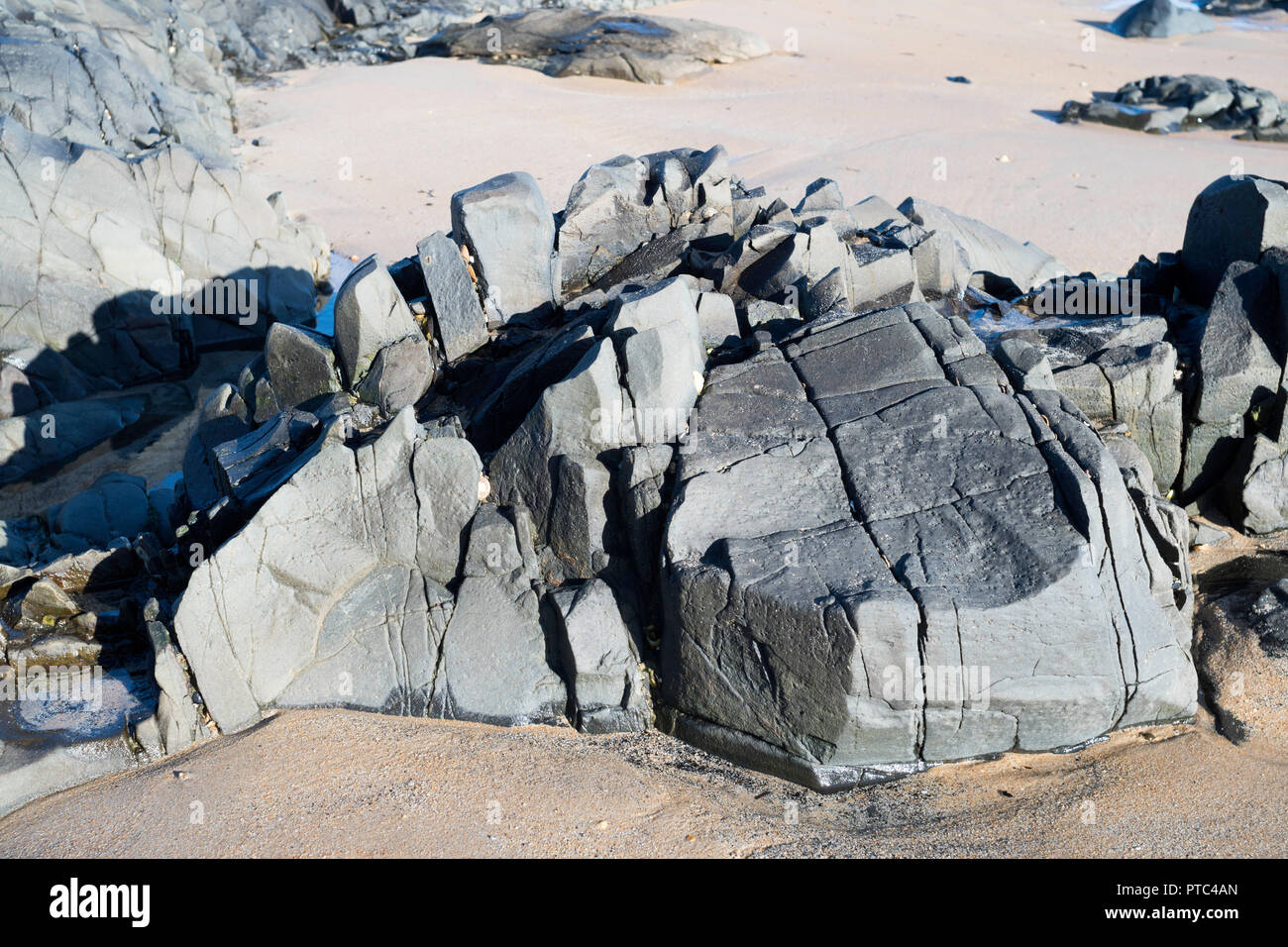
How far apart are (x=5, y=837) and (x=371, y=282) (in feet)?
14.5

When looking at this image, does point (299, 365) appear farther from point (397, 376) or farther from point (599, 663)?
point (599, 663)

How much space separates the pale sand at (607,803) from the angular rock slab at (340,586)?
276 mm

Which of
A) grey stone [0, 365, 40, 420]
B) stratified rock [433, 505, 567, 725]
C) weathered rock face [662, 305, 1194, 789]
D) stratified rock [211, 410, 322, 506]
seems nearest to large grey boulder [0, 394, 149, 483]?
grey stone [0, 365, 40, 420]

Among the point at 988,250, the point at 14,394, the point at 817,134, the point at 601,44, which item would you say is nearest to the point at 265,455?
the point at 14,394

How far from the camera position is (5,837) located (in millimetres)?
6012

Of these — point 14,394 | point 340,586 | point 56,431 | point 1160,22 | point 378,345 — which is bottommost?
point 340,586

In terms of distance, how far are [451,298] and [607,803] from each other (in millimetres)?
4452

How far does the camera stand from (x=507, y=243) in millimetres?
9242

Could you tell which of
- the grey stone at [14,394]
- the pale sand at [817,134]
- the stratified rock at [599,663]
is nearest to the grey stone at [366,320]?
the stratified rock at [599,663]

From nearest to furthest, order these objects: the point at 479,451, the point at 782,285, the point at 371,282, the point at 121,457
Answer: the point at 479,451 → the point at 371,282 → the point at 782,285 → the point at 121,457

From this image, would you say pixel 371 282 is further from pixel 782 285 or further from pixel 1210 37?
pixel 1210 37

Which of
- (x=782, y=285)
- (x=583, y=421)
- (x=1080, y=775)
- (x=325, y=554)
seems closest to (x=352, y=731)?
(x=325, y=554)

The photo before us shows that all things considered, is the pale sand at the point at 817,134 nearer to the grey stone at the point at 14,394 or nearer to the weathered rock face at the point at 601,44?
the weathered rock face at the point at 601,44

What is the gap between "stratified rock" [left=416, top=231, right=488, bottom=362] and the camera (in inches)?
350
